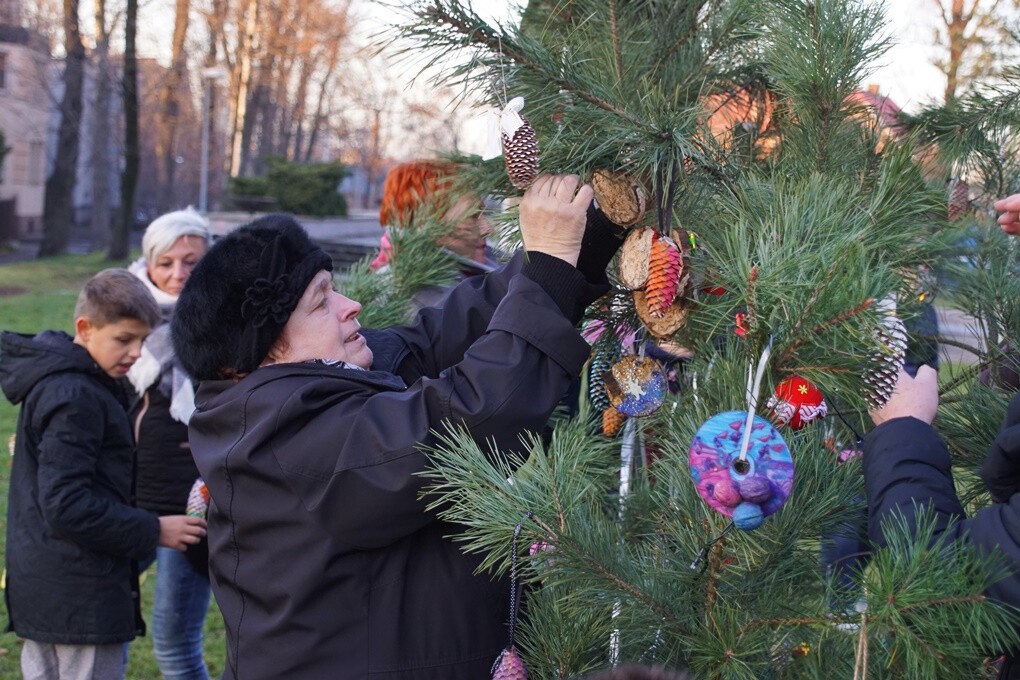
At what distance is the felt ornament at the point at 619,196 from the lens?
1.49m

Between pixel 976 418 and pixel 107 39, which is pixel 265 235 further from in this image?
pixel 107 39

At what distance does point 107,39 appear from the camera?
18484mm

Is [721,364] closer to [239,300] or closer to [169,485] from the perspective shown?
[239,300]

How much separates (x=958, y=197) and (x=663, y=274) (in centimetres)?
92

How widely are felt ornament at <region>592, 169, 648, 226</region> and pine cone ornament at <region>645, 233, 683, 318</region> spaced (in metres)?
0.17

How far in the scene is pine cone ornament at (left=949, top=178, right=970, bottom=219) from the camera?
1821 mm

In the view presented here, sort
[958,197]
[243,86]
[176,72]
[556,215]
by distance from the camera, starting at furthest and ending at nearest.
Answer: [243,86] < [176,72] < [958,197] < [556,215]

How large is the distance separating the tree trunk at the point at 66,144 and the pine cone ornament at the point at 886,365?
19.1 metres

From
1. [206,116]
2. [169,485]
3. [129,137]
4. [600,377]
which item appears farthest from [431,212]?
[206,116]

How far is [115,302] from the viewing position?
305 centimetres

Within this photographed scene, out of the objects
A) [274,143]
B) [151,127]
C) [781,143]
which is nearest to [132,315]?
[781,143]

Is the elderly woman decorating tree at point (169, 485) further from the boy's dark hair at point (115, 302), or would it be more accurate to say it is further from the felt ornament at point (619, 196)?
the felt ornament at point (619, 196)

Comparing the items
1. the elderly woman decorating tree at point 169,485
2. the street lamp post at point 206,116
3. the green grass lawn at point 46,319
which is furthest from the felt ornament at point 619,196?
the street lamp post at point 206,116

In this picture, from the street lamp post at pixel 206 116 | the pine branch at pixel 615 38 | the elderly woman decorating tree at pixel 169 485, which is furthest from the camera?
the street lamp post at pixel 206 116
